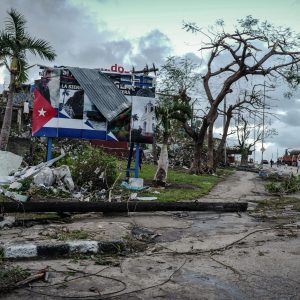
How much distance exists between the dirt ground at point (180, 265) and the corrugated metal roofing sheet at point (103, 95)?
19.7ft

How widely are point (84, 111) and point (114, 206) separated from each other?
19.0ft

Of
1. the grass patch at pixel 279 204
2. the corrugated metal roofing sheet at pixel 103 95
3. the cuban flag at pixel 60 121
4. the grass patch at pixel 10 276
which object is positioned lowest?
the grass patch at pixel 10 276

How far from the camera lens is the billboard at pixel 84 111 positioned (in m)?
13.4

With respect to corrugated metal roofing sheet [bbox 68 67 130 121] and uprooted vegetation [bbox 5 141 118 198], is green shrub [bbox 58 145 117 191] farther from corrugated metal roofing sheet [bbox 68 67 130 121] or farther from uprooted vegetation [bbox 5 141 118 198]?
corrugated metal roofing sheet [bbox 68 67 130 121]

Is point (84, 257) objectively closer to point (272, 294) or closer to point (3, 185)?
point (272, 294)

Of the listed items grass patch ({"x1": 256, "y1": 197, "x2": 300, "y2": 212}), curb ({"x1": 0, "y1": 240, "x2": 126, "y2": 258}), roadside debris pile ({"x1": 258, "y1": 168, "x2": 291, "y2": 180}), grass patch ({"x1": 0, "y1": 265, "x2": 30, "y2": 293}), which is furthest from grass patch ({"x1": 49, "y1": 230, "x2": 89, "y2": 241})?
roadside debris pile ({"x1": 258, "y1": 168, "x2": 291, "y2": 180})

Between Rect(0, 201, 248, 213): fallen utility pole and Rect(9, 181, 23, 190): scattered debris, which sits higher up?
Rect(9, 181, 23, 190): scattered debris

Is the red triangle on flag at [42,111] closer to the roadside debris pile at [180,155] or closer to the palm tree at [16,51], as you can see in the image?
the palm tree at [16,51]

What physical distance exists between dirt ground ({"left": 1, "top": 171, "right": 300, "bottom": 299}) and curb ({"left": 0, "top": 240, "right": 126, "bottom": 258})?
0.22 metres

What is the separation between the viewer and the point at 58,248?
5336mm

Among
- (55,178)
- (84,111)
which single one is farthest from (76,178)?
(84,111)

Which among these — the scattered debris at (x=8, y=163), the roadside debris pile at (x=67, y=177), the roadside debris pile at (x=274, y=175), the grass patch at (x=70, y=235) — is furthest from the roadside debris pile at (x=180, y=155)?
the grass patch at (x=70, y=235)

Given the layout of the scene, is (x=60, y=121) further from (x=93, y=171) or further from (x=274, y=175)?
(x=274, y=175)

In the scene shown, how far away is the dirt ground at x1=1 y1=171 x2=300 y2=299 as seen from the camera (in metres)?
4.02
